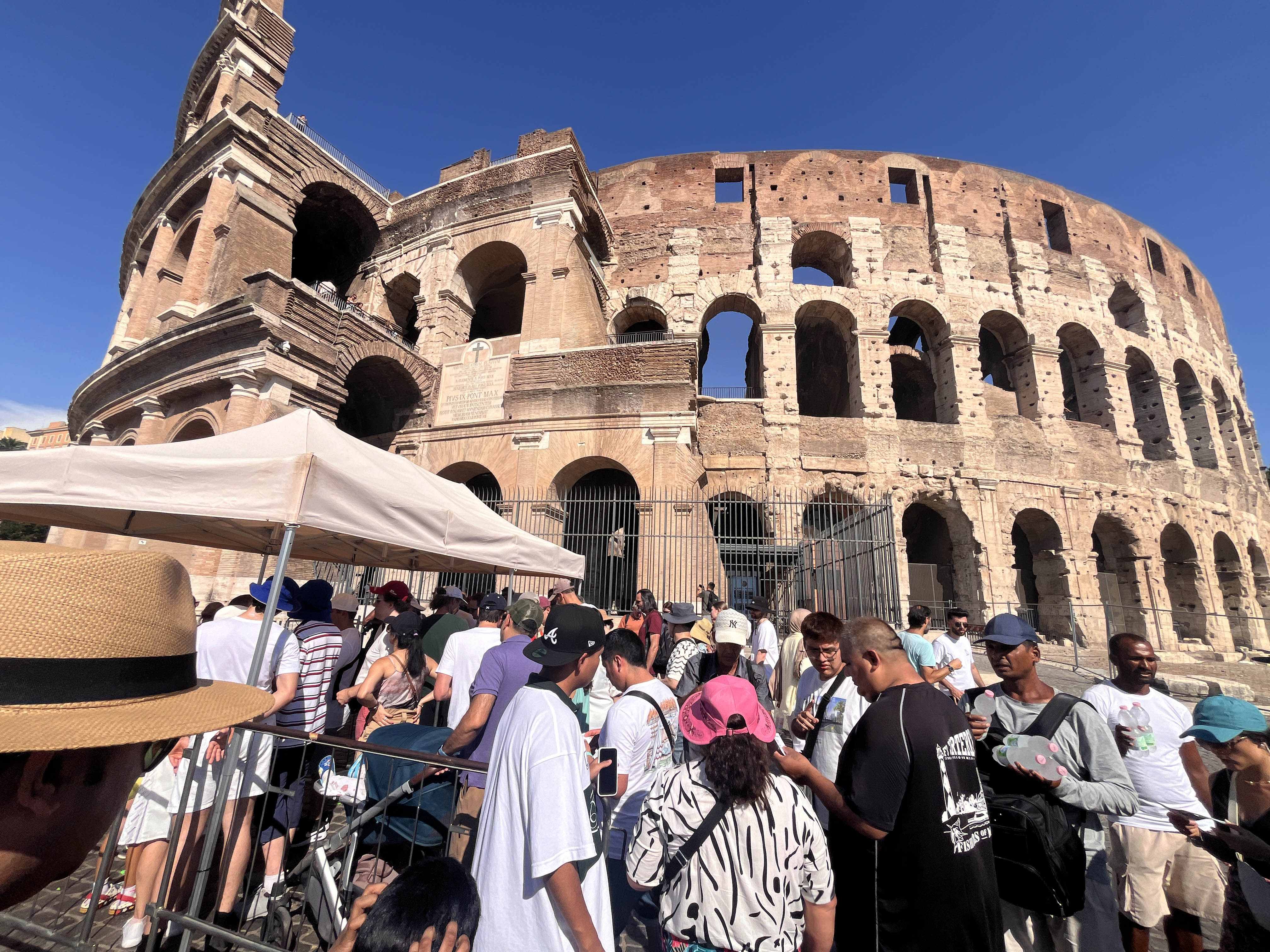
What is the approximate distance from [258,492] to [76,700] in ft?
9.06

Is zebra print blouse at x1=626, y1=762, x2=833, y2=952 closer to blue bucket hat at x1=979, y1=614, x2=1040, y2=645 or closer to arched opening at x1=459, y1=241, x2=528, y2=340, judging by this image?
blue bucket hat at x1=979, y1=614, x2=1040, y2=645

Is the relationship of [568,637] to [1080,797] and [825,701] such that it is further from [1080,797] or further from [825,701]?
Result: [1080,797]

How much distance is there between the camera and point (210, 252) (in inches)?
494

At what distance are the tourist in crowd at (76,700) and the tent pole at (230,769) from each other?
2.21m

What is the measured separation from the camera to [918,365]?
19422 mm

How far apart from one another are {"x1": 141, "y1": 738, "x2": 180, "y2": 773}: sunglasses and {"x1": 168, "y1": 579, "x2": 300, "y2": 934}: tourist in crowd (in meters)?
1.95

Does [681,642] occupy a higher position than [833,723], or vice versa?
[681,642]

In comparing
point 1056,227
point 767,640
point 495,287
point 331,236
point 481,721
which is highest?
point 1056,227

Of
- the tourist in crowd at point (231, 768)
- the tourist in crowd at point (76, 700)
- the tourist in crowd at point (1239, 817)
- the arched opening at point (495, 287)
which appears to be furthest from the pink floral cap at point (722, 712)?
the arched opening at point (495, 287)

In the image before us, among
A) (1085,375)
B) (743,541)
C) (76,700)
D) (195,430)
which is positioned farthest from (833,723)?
(1085,375)

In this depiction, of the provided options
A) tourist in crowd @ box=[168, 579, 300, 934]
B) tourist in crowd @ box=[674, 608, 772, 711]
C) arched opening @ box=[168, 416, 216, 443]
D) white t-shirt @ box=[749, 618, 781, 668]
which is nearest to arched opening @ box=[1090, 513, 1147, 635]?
white t-shirt @ box=[749, 618, 781, 668]

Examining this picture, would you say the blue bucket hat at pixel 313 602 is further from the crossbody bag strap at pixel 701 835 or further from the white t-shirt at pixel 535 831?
the crossbody bag strap at pixel 701 835

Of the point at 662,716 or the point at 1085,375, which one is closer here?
the point at 662,716

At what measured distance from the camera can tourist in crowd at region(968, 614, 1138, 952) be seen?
2.26 m
